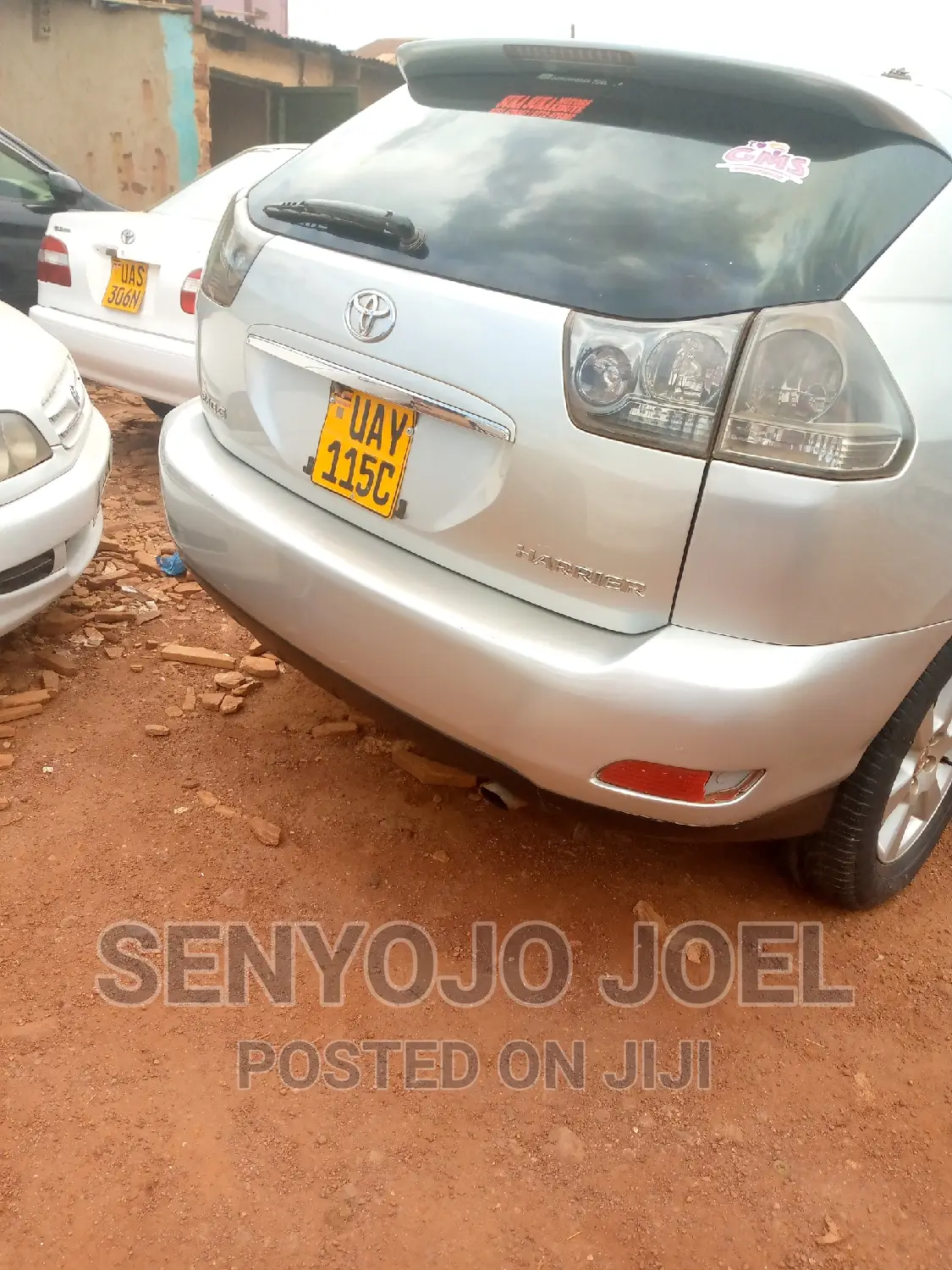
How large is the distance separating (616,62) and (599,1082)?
6.66 feet

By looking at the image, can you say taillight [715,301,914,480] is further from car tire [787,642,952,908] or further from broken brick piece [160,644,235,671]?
broken brick piece [160,644,235,671]

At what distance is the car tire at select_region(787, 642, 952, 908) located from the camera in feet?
6.66

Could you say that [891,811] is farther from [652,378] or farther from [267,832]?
[267,832]

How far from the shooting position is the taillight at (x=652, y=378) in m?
1.57

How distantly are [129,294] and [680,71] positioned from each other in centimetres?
327

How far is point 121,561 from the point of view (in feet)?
12.8

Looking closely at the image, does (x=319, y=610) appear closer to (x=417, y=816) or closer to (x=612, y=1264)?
(x=417, y=816)

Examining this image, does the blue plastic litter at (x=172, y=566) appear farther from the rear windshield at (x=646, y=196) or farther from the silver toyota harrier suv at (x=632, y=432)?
the rear windshield at (x=646, y=196)

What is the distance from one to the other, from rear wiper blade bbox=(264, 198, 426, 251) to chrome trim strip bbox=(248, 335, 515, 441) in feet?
0.84

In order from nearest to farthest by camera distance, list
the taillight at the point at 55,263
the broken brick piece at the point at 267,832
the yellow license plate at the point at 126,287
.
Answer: the broken brick piece at the point at 267,832, the yellow license plate at the point at 126,287, the taillight at the point at 55,263

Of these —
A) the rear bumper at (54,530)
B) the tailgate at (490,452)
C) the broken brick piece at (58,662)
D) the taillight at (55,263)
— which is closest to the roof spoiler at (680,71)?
the tailgate at (490,452)

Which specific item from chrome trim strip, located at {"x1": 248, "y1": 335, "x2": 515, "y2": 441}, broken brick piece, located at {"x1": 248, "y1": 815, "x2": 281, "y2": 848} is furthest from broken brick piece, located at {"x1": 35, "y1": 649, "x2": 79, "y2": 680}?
chrome trim strip, located at {"x1": 248, "y1": 335, "x2": 515, "y2": 441}

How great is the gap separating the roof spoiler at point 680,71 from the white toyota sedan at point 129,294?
7.77 feet

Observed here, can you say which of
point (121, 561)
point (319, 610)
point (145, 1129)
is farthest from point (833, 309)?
point (121, 561)
